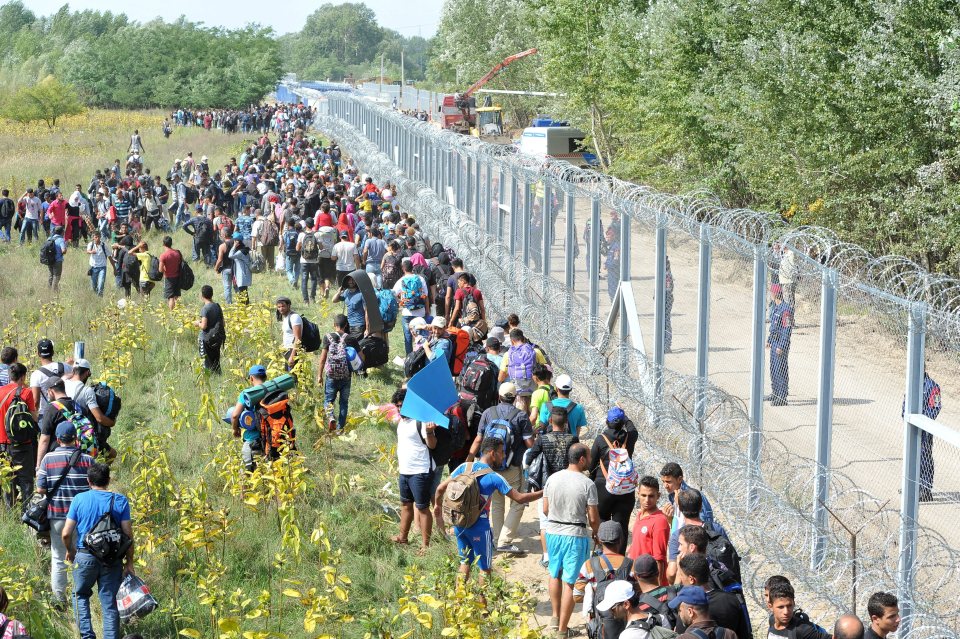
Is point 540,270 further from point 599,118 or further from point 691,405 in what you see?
point 599,118

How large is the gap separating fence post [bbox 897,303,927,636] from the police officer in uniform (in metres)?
1.69

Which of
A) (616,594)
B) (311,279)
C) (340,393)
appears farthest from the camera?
(311,279)

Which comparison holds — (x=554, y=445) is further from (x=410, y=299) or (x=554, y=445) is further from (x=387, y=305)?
(x=387, y=305)

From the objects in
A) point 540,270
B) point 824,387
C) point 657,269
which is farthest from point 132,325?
point 824,387

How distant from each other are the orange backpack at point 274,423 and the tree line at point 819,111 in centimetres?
841

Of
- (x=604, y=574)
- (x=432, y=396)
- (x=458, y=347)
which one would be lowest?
(x=604, y=574)

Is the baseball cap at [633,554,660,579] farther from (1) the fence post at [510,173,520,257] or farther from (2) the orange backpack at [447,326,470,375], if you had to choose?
(1) the fence post at [510,173,520,257]

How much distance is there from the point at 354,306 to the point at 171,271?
5248mm

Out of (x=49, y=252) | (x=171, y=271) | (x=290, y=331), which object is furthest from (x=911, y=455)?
(x=49, y=252)

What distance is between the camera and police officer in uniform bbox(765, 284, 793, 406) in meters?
9.47

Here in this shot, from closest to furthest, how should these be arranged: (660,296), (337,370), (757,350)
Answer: (757,350) → (660,296) → (337,370)

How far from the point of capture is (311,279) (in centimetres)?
2116

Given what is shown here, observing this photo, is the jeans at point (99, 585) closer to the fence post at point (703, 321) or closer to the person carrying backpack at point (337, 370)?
the person carrying backpack at point (337, 370)

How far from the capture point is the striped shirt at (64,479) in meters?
8.84
